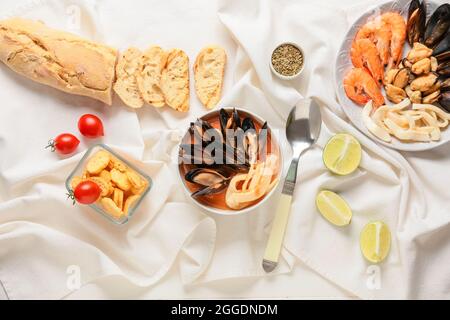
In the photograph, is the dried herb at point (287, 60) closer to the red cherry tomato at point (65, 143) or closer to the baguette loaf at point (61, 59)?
the baguette loaf at point (61, 59)

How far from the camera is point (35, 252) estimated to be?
3025mm

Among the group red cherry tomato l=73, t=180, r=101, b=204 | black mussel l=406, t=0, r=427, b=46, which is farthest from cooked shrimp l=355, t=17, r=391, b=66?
red cherry tomato l=73, t=180, r=101, b=204

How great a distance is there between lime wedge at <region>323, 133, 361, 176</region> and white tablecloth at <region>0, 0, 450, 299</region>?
0.07 metres

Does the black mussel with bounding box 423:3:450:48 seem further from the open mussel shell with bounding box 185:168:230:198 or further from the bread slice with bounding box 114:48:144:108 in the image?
the bread slice with bounding box 114:48:144:108

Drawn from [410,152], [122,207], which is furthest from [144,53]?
[410,152]

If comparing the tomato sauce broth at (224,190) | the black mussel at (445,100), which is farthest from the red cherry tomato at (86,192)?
the black mussel at (445,100)

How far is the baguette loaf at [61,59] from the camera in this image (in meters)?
3.07

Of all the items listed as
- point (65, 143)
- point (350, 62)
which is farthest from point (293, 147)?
point (65, 143)

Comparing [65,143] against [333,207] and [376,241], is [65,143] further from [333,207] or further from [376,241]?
[376,241]

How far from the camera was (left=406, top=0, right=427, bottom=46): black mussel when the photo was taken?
3.01 meters

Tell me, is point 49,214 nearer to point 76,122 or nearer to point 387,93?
point 76,122

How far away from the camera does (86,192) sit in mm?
2834

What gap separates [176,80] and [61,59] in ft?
2.20

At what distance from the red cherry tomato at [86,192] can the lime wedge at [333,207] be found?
4.05 ft
